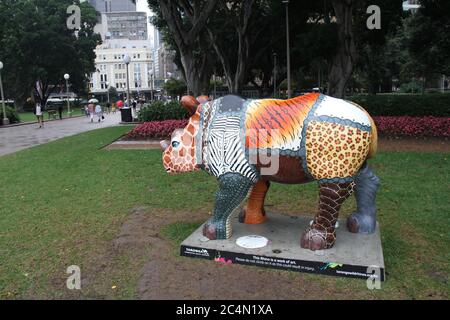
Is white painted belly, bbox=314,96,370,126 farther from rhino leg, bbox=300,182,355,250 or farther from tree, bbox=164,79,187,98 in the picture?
tree, bbox=164,79,187,98

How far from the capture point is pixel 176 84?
56.0 m

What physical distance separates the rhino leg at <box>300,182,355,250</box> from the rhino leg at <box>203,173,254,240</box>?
766 millimetres

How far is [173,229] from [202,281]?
5.25 feet

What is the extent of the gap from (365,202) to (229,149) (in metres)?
1.76

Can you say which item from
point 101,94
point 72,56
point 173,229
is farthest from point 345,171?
point 101,94

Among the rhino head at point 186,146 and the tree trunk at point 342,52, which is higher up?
the tree trunk at point 342,52

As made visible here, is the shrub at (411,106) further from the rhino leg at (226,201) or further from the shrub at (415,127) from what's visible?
the rhino leg at (226,201)

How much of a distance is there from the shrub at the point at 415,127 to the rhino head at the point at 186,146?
9.55m

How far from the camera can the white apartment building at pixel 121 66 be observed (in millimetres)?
101438

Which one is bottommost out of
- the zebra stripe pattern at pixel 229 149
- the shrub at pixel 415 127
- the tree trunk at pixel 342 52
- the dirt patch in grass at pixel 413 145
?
the dirt patch in grass at pixel 413 145

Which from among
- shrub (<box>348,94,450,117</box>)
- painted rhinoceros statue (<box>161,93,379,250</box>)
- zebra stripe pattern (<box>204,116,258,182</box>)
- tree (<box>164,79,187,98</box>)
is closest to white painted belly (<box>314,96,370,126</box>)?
painted rhinoceros statue (<box>161,93,379,250</box>)

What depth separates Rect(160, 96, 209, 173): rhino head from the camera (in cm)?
482

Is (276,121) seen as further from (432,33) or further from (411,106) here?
(432,33)

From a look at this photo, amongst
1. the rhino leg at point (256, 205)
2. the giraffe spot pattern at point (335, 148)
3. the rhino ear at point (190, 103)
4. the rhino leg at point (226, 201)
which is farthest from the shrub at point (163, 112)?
the giraffe spot pattern at point (335, 148)
